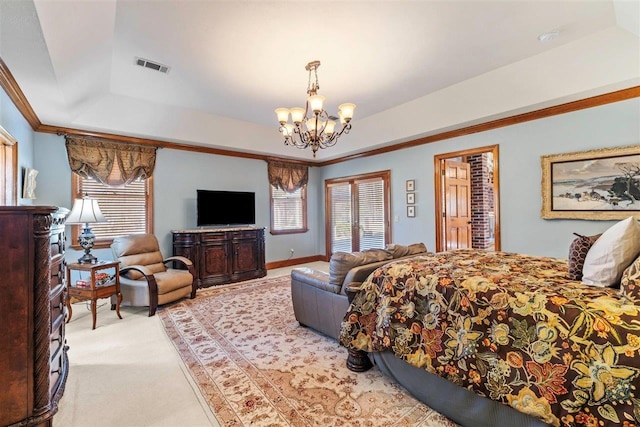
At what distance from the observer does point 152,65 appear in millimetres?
3389

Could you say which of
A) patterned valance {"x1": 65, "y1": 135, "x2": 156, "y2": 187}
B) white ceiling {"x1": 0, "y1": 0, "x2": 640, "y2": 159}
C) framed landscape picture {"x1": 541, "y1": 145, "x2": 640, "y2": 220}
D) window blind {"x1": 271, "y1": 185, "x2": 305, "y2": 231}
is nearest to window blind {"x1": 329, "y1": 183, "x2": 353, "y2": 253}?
window blind {"x1": 271, "y1": 185, "x2": 305, "y2": 231}

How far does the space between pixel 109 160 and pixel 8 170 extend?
1614 millimetres

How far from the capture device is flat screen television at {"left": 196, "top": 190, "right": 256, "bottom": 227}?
17.4 feet

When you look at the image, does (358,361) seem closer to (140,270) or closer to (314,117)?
(314,117)

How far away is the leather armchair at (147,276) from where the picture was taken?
145 inches

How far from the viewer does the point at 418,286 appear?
1936mm

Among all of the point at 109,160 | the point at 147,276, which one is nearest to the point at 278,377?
the point at 147,276

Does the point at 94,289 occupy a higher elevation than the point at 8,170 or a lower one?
lower

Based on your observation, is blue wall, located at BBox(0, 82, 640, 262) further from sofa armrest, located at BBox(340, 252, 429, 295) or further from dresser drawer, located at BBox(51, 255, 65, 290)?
sofa armrest, located at BBox(340, 252, 429, 295)

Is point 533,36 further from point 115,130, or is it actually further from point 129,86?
point 115,130

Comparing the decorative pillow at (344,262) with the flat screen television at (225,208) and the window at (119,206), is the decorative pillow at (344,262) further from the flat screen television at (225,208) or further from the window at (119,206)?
the window at (119,206)

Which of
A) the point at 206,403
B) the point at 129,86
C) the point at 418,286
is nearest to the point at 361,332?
the point at 418,286

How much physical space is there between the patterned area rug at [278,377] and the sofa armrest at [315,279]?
547 millimetres

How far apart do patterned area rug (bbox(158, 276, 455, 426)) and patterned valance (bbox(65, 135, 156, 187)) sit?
2.42 metres
